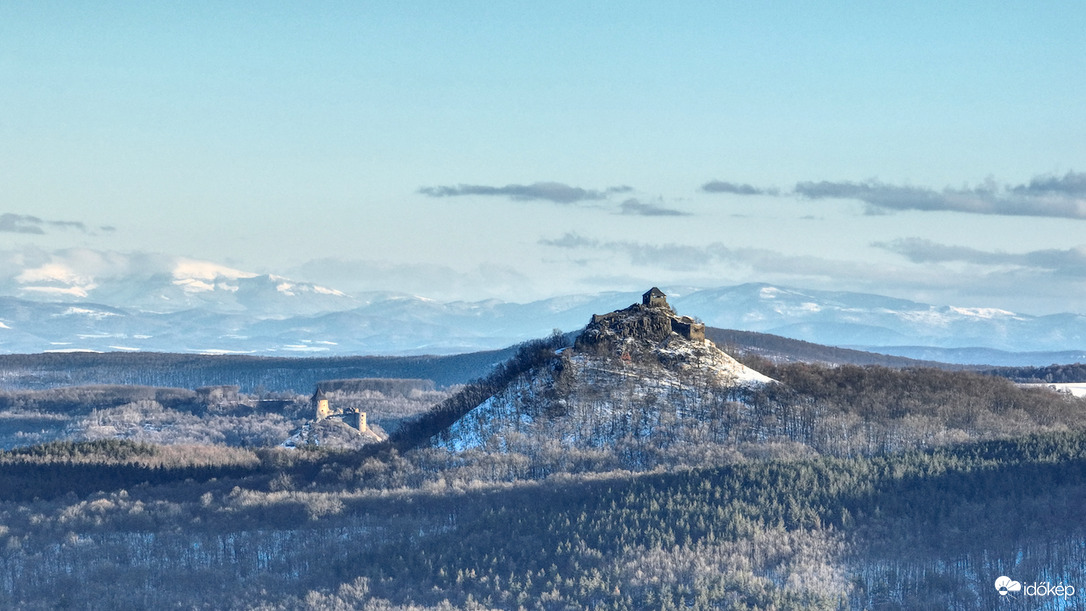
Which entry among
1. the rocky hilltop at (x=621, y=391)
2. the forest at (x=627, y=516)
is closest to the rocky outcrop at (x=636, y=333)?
the rocky hilltop at (x=621, y=391)

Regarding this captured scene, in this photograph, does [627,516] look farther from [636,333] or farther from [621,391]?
[636,333]

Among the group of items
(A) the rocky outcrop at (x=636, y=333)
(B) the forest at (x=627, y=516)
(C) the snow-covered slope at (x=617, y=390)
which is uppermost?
(A) the rocky outcrop at (x=636, y=333)

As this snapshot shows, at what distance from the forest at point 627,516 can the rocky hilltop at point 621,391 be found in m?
0.57

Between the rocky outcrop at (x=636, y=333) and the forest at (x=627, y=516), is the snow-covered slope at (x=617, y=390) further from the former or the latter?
the forest at (x=627, y=516)

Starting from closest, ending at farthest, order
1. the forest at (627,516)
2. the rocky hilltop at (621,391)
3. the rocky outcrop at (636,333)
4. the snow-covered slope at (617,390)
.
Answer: the forest at (627,516) → the rocky hilltop at (621,391) → the snow-covered slope at (617,390) → the rocky outcrop at (636,333)

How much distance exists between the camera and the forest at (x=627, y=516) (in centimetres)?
8494

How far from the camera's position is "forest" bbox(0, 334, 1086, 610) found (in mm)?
84938

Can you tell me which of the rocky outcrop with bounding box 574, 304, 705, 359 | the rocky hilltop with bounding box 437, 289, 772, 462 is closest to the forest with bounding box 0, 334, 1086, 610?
the rocky hilltop with bounding box 437, 289, 772, 462

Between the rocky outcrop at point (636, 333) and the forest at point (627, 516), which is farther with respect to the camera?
the rocky outcrop at point (636, 333)

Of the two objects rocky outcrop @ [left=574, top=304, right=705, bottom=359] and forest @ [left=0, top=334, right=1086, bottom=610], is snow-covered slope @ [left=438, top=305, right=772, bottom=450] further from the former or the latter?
forest @ [left=0, top=334, right=1086, bottom=610]

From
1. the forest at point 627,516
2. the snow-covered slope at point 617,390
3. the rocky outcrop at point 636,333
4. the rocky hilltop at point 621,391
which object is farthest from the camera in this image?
the rocky outcrop at point 636,333

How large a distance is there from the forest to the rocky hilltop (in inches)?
22.4

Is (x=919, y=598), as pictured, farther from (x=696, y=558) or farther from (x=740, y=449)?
(x=740, y=449)

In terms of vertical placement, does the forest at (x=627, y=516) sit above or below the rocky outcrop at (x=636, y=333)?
below
